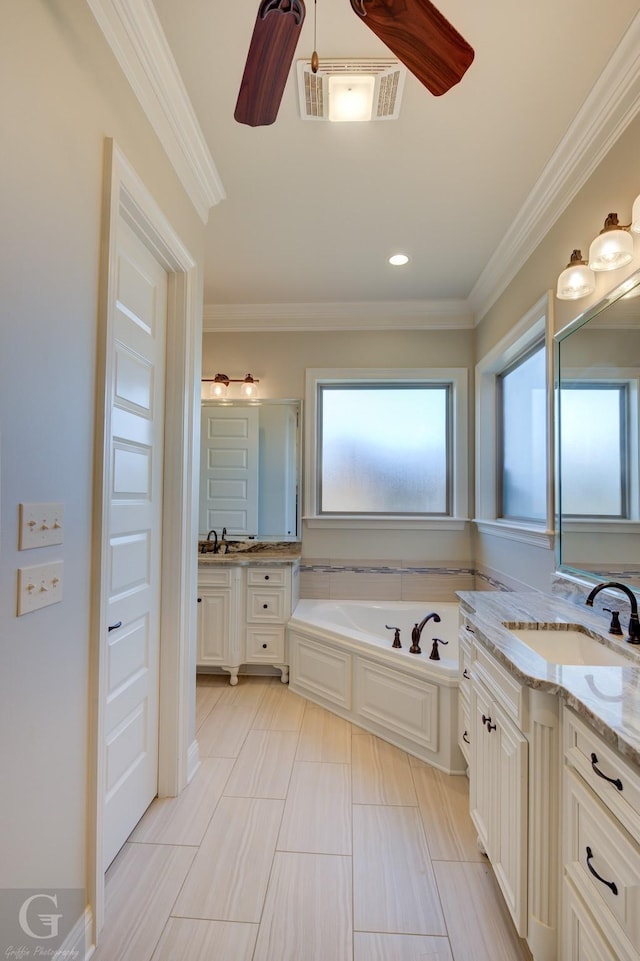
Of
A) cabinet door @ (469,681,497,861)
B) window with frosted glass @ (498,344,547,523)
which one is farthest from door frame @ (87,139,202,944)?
window with frosted glass @ (498,344,547,523)

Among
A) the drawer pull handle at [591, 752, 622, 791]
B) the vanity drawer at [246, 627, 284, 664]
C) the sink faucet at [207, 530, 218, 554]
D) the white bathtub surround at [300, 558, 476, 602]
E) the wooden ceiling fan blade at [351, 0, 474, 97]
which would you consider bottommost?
the vanity drawer at [246, 627, 284, 664]

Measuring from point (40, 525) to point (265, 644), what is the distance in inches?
92.6

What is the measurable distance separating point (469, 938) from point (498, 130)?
9.27 feet

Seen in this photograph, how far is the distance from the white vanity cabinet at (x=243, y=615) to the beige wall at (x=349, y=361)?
20.4 inches

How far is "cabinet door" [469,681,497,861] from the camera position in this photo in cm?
146

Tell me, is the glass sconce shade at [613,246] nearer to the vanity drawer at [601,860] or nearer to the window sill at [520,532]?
the window sill at [520,532]

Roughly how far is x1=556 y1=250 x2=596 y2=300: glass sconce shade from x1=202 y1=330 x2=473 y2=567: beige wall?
66.4 inches

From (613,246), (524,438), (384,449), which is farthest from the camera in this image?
(384,449)

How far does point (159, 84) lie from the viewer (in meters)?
1.60

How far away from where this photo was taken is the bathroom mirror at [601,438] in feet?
5.24

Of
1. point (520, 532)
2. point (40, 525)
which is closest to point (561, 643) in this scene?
point (520, 532)

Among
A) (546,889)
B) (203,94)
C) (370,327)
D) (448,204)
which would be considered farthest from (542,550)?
(203,94)

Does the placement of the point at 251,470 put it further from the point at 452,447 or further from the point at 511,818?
the point at 511,818

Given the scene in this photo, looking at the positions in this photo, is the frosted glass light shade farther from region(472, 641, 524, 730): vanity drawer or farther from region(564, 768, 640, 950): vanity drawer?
region(564, 768, 640, 950): vanity drawer
